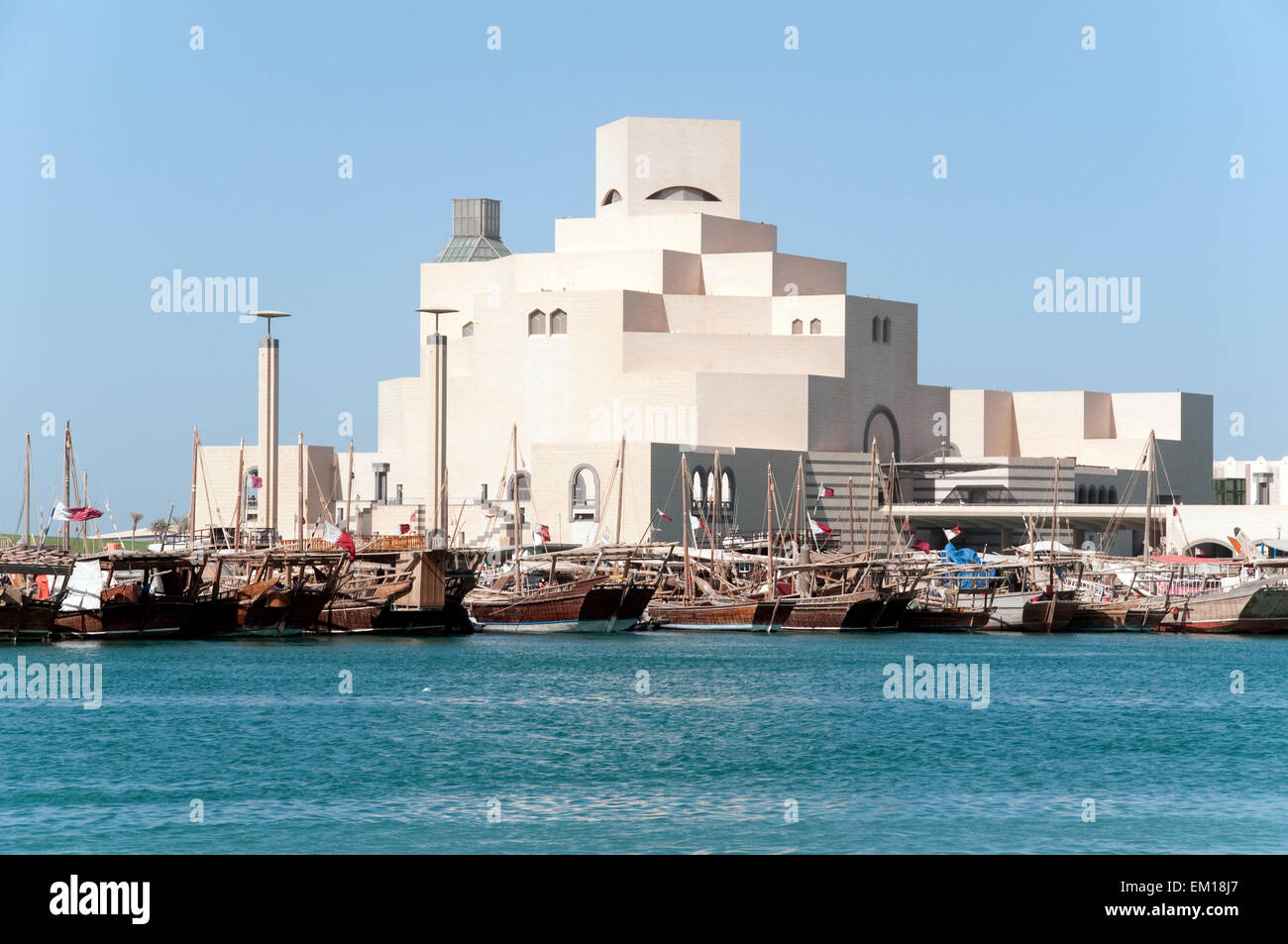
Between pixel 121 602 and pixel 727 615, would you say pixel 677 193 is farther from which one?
pixel 121 602

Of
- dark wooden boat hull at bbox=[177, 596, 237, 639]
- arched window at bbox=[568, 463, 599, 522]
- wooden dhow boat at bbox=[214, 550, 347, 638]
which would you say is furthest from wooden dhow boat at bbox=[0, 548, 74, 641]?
arched window at bbox=[568, 463, 599, 522]

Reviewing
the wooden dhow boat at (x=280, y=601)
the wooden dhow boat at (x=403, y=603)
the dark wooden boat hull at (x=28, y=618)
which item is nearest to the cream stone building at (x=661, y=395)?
the wooden dhow boat at (x=403, y=603)

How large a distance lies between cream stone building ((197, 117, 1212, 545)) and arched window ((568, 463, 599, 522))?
0.09 metres

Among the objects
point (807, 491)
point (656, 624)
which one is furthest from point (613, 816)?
point (807, 491)

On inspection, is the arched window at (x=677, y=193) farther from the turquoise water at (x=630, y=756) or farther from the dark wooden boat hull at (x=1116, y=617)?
the turquoise water at (x=630, y=756)

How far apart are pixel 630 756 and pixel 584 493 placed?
47751 mm

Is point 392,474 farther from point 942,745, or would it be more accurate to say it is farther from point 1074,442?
point 942,745

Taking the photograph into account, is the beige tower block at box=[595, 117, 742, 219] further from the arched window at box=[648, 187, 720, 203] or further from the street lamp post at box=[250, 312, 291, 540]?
the street lamp post at box=[250, 312, 291, 540]
